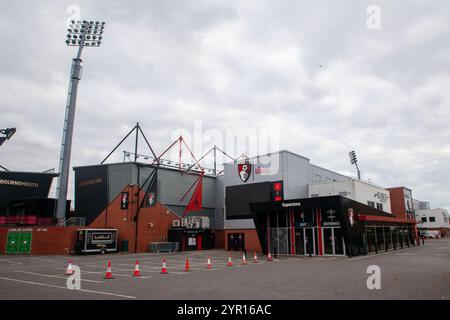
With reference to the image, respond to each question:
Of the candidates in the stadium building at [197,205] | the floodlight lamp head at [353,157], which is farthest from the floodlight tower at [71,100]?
the floodlight lamp head at [353,157]

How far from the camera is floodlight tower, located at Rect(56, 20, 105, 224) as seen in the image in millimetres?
44375

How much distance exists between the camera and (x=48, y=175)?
5272 cm

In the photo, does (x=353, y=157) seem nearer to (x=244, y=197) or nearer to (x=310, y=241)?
(x=244, y=197)

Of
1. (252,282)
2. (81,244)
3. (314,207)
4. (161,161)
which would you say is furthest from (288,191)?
(252,282)

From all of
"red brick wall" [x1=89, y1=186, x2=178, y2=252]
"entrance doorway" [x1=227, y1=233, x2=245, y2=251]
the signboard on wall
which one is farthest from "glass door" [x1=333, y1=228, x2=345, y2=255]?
"red brick wall" [x1=89, y1=186, x2=178, y2=252]

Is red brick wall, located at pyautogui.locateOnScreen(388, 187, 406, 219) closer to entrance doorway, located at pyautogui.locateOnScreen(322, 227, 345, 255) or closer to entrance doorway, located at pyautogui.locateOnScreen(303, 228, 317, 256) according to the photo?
entrance doorway, located at pyautogui.locateOnScreen(303, 228, 317, 256)

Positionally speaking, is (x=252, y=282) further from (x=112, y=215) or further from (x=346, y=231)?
(x=112, y=215)

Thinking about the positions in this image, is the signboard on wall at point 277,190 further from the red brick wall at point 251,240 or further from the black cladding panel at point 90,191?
the black cladding panel at point 90,191

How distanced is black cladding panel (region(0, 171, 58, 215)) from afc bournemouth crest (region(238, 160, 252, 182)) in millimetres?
27156

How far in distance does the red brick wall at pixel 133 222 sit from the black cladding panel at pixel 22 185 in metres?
10.6

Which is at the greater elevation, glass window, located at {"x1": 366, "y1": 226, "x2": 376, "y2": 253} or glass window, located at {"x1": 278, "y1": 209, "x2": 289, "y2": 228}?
glass window, located at {"x1": 278, "y1": 209, "x2": 289, "y2": 228}

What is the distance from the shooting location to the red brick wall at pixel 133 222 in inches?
1741

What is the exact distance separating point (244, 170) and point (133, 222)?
1529 cm
